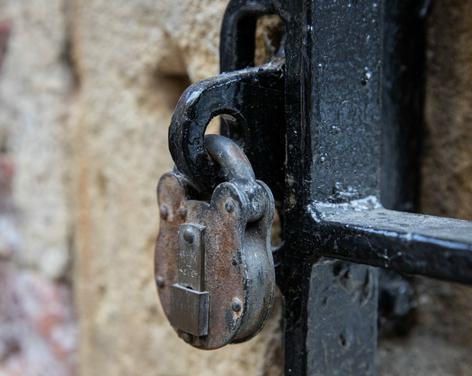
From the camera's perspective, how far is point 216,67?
27.0 inches

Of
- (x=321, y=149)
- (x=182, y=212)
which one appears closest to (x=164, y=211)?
(x=182, y=212)

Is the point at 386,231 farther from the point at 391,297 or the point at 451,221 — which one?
the point at 391,297

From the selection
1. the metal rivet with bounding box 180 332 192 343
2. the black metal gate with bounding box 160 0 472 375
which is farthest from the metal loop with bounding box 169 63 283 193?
the metal rivet with bounding box 180 332 192 343

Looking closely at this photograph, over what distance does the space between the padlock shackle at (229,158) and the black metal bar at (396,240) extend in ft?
0.21

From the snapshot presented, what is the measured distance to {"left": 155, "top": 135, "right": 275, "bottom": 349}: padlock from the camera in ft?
1.63

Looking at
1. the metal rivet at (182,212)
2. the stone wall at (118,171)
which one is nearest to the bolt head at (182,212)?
the metal rivet at (182,212)

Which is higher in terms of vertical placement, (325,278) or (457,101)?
(457,101)

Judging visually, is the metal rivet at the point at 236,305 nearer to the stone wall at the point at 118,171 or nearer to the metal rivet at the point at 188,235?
the metal rivet at the point at 188,235

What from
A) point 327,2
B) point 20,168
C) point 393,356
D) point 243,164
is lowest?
point 393,356

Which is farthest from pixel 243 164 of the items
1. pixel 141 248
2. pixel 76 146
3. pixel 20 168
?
pixel 20 168

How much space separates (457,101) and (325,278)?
207mm

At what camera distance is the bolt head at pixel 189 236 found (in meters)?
0.53

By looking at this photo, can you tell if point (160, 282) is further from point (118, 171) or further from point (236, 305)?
point (118, 171)

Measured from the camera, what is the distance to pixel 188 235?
0.53 meters
